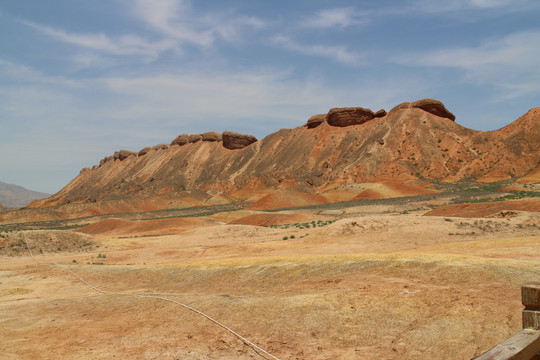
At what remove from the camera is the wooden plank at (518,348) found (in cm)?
331

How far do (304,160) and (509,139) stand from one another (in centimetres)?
3961

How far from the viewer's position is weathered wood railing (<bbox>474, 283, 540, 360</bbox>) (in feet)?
10.9

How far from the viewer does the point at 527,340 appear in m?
3.56

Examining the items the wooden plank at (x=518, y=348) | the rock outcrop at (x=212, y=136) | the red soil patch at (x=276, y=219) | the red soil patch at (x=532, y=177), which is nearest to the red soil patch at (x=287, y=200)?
the red soil patch at (x=276, y=219)

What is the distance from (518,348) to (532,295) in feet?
2.16

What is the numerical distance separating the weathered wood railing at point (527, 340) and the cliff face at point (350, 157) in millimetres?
70319

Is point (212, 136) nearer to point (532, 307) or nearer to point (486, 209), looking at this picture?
point (486, 209)

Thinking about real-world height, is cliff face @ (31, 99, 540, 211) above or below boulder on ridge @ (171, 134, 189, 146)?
below

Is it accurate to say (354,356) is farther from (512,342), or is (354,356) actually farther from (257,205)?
(257,205)

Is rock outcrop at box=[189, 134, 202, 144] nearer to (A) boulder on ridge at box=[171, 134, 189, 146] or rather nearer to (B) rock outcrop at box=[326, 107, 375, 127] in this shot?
(A) boulder on ridge at box=[171, 134, 189, 146]

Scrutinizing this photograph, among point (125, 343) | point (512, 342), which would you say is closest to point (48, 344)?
point (125, 343)

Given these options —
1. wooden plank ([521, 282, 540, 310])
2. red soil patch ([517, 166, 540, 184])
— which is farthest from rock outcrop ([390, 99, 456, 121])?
wooden plank ([521, 282, 540, 310])

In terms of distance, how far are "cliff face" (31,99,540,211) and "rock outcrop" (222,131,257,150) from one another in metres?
0.40

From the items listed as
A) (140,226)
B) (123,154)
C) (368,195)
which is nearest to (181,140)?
(123,154)
